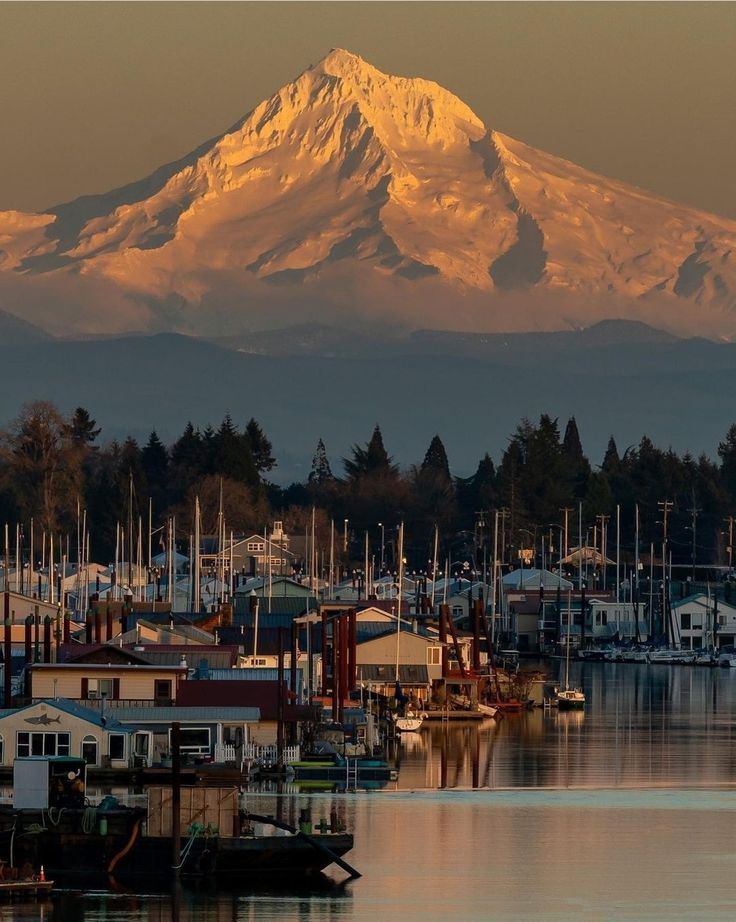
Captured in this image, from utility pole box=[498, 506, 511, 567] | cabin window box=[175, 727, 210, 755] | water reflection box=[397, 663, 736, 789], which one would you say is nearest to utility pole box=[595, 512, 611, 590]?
utility pole box=[498, 506, 511, 567]

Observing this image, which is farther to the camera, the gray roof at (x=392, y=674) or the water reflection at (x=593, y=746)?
the gray roof at (x=392, y=674)

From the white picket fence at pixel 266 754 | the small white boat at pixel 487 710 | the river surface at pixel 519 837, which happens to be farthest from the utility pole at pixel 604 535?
the white picket fence at pixel 266 754

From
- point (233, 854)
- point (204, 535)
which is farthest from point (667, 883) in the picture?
point (204, 535)

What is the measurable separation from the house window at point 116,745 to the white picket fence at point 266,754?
4463 mm

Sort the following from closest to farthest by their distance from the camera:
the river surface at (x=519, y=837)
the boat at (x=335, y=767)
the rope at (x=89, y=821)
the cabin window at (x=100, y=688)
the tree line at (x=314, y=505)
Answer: the river surface at (x=519, y=837), the rope at (x=89, y=821), the boat at (x=335, y=767), the cabin window at (x=100, y=688), the tree line at (x=314, y=505)

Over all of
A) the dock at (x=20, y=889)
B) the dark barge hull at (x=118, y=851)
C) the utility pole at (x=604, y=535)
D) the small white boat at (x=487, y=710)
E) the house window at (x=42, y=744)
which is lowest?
the dock at (x=20, y=889)

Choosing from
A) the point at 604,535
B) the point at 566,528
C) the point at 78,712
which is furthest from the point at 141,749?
the point at 566,528

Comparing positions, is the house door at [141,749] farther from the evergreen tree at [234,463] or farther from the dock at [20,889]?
the evergreen tree at [234,463]

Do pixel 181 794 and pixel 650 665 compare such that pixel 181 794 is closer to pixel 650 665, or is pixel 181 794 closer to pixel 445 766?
pixel 445 766

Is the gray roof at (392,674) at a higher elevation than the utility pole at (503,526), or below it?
below

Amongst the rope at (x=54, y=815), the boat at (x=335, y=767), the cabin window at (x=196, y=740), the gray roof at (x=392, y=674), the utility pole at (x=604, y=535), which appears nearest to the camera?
the rope at (x=54, y=815)

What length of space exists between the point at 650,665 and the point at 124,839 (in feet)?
294

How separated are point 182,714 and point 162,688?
3.59 metres

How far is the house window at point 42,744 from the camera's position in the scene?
59562mm
